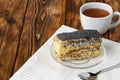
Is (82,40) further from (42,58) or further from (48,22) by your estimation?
(48,22)

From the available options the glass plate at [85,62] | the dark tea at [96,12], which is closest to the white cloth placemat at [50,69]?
the glass plate at [85,62]

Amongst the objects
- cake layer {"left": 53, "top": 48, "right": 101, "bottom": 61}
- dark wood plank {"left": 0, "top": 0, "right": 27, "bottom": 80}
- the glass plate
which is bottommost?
dark wood plank {"left": 0, "top": 0, "right": 27, "bottom": 80}

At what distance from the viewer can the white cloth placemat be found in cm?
69

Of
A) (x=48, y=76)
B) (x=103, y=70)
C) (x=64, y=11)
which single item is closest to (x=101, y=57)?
(x=103, y=70)

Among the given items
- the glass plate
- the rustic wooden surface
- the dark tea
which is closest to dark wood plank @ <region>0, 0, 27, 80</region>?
the rustic wooden surface

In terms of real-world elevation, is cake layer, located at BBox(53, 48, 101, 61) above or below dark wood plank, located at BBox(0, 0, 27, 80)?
above

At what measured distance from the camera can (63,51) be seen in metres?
0.71

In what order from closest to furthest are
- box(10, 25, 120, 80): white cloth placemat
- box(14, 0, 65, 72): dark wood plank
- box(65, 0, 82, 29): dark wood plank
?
1. box(10, 25, 120, 80): white cloth placemat
2. box(14, 0, 65, 72): dark wood plank
3. box(65, 0, 82, 29): dark wood plank

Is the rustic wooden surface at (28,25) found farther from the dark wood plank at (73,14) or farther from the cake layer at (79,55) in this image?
the cake layer at (79,55)

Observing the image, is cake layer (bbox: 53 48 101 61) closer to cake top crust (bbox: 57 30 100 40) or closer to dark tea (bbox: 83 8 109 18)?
cake top crust (bbox: 57 30 100 40)

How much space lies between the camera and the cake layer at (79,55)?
72 centimetres

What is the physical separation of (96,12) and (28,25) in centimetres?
24

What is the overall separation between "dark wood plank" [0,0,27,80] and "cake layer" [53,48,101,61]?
147 millimetres

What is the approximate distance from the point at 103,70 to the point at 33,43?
249 millimetres
